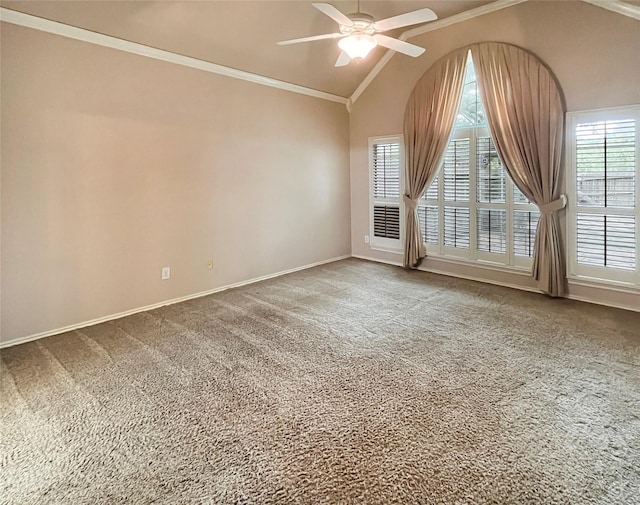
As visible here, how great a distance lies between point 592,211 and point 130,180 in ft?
15.3

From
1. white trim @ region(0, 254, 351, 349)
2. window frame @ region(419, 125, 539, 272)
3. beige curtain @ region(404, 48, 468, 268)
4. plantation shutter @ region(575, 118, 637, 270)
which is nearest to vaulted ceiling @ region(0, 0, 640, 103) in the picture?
beige curtain @ region(404, 48, 468, 268)

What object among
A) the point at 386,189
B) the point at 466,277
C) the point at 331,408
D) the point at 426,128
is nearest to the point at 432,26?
the point at 426,128

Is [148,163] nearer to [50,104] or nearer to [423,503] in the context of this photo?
[50,104]

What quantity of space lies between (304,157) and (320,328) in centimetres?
301

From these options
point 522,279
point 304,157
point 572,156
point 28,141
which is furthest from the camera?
point 304,157

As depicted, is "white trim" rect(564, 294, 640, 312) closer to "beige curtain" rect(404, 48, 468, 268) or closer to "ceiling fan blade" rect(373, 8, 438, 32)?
"beige curtain" rect(404, 48, 468, 268)

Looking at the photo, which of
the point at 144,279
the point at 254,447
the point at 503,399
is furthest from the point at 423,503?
the point at 144,279

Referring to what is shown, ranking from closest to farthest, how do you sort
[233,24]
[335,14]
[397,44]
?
[335,14] → [397,44] → [233,24]

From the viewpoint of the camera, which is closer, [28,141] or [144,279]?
[28,141]

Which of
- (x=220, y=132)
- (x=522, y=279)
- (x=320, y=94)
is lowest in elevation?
(x=522, y=279)

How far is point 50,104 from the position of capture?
11.5 ft

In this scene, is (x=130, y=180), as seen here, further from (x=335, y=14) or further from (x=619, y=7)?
(x=619, y=7)

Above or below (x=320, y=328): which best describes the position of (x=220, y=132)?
above

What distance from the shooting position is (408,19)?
285cm
